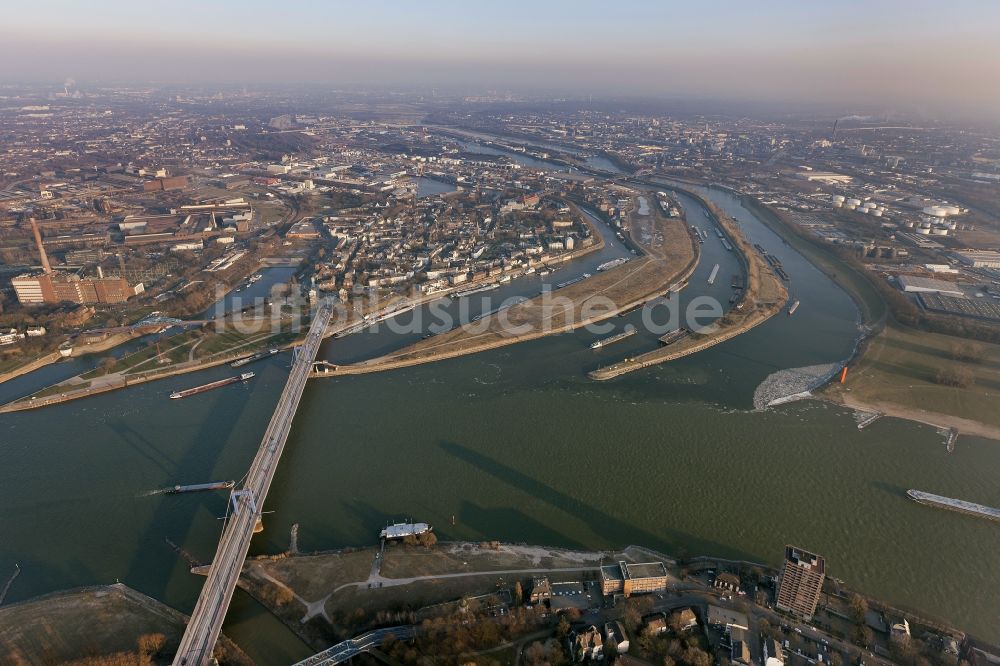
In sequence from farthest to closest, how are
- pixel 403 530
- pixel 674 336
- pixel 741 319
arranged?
pixel 741 319 < pixel 674 336 < pixel 403 530

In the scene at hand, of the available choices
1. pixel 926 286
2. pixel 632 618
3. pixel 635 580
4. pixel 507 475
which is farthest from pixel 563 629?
pixel 926 286

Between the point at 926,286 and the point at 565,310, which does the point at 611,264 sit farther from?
the point at 926,286

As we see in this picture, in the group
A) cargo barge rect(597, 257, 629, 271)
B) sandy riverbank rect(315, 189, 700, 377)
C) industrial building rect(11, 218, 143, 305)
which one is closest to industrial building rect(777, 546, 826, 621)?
sandy riverbank rect(315, 189, 700, 377)

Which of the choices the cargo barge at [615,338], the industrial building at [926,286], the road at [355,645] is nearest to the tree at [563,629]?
the road at [355,645]

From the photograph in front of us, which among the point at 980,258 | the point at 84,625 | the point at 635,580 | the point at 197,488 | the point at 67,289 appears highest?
the point at 980,258

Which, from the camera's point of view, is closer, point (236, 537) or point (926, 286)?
point (236, 537)

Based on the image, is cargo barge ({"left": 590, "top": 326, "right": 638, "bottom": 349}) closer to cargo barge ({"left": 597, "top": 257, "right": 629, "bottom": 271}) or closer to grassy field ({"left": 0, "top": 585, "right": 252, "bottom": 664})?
cargo barge ({"left": 597, "top": 257, "right": 629, "bottom": 271})
